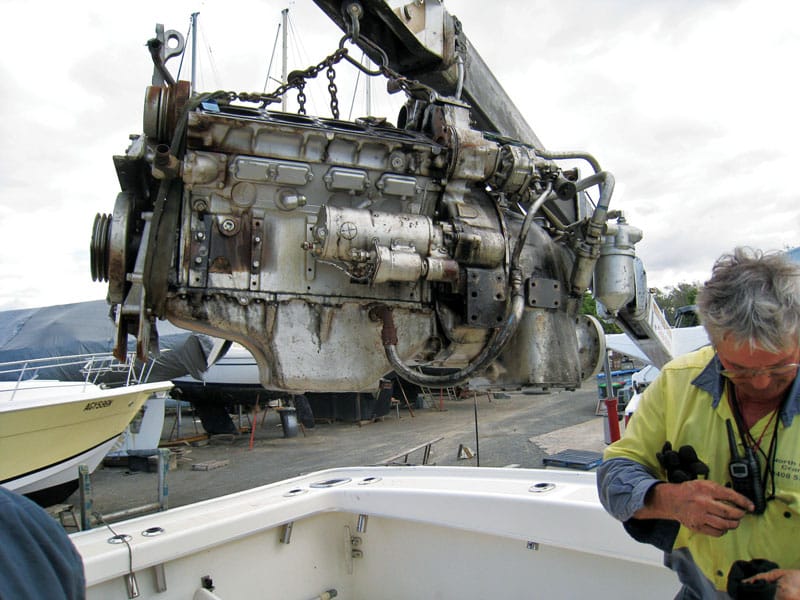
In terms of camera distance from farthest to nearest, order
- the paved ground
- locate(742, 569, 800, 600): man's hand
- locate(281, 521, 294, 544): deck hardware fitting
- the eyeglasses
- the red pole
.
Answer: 1. the paved ground
2. the red pole
3. locate(281, 521, 294, 544): deck hardware fitting
4. the eyeglasses
5. locate(742, 569, 800, 600): man's hand

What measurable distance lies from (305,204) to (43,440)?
546 cm

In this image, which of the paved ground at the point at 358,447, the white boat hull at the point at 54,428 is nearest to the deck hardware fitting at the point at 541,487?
the paved ground at the point at 358,447

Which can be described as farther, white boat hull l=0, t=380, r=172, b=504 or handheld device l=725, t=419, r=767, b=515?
white boat hull l=0, t=380, r=172, b=504

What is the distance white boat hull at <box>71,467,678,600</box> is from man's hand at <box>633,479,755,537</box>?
3.39ft

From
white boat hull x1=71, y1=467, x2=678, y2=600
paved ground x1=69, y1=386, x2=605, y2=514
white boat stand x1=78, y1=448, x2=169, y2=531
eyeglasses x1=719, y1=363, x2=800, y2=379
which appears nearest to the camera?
eyeglasses x1=719, y1=363, x2=800, y2=379

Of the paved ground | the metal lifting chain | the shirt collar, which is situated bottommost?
the paved ground

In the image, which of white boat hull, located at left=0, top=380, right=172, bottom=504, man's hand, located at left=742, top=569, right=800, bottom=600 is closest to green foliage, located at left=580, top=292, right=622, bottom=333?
man's hand, located at left=742, top=569, right=800, bottom=600

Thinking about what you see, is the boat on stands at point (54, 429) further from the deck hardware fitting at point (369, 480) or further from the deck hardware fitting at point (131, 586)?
the deck hardware fitting at point (131, 586)

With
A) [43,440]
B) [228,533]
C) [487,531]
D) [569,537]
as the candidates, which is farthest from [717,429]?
[43,440]

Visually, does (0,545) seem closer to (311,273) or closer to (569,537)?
(311,273)

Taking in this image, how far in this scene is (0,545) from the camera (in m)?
1.00

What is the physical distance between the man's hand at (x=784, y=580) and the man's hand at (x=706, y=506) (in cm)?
11

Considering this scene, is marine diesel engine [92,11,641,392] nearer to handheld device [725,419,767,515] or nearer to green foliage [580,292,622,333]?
green foliage [580,292,622,333]

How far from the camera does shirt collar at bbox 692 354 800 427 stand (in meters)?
1.33
